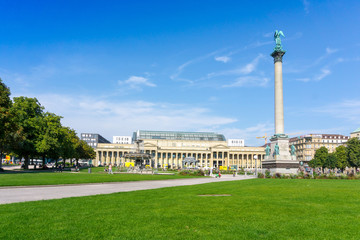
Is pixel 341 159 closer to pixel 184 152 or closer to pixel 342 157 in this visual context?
pixel 342 157

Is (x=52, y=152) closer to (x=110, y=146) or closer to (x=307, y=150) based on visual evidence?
(x=110, y=146)

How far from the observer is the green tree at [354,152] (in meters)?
105

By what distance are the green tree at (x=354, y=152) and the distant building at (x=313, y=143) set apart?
159 ft

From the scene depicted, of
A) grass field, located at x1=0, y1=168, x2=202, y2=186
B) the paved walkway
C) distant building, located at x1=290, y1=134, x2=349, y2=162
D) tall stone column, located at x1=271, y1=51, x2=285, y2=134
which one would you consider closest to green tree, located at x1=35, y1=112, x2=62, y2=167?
grass field, located at x1=0, y1=168, x2=202, y2=186

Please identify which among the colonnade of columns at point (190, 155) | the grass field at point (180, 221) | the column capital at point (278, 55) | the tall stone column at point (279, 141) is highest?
the column capital at point (278, 55)

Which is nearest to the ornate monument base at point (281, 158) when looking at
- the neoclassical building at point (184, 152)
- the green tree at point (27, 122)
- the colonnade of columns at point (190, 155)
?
the green tree at point (27, 122)

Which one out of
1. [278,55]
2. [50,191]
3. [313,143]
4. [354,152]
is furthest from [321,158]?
[50,191]

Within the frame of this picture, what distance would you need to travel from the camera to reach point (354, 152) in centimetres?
10669

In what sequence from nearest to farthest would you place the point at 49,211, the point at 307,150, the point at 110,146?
the point at 49,211 → the point at 307,150 → the point at 110,146

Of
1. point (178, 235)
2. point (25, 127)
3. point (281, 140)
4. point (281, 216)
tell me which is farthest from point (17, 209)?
point (25, 127)

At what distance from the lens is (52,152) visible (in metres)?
73.9

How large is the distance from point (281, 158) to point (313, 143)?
118017 millimetres

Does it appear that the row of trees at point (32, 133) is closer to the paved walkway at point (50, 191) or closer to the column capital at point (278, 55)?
the paved walkway at point (50, 191)

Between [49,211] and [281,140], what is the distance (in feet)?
161
